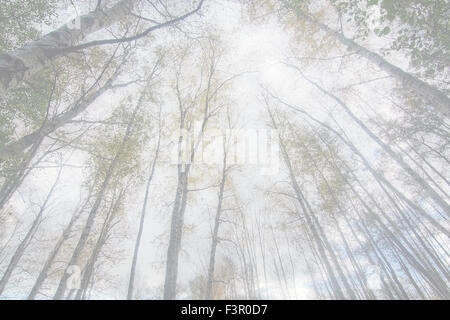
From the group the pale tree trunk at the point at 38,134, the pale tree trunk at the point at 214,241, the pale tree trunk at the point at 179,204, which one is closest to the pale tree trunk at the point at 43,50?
the pale tree trunk at the point at 38,134

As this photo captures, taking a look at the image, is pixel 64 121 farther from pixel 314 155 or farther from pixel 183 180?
pixel 314 155

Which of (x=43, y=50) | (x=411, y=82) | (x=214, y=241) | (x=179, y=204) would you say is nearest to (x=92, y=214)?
(x=179, y=204)

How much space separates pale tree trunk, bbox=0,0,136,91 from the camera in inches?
80.1

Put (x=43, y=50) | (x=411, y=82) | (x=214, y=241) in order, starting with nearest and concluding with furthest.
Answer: (x=43, y=50), (x=411, y=82), (x=214, y=241)

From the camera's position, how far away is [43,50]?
2355 millimetres

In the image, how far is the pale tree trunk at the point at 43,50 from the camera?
204 centimetres

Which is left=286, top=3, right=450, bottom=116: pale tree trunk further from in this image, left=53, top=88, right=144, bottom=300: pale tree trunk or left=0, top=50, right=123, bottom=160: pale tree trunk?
left=53, top=88, right=144, bottom=300: pale tree trunk

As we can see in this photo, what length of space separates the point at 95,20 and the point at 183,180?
4807 mm

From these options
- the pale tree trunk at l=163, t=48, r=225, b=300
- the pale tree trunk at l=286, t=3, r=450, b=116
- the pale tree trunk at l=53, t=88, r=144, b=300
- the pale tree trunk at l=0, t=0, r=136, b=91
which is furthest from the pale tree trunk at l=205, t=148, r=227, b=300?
the pale tree trunk at l=0, t=0, r=136, b=91

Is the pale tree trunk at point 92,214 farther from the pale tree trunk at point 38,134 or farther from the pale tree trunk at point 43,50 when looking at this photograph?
the pale tree trunk at point 43,50

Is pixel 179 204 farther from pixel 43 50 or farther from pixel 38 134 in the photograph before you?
pixel 43 50

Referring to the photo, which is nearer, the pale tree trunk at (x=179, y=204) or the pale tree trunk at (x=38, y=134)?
the pale tree trunk at (x=38, y=134)
